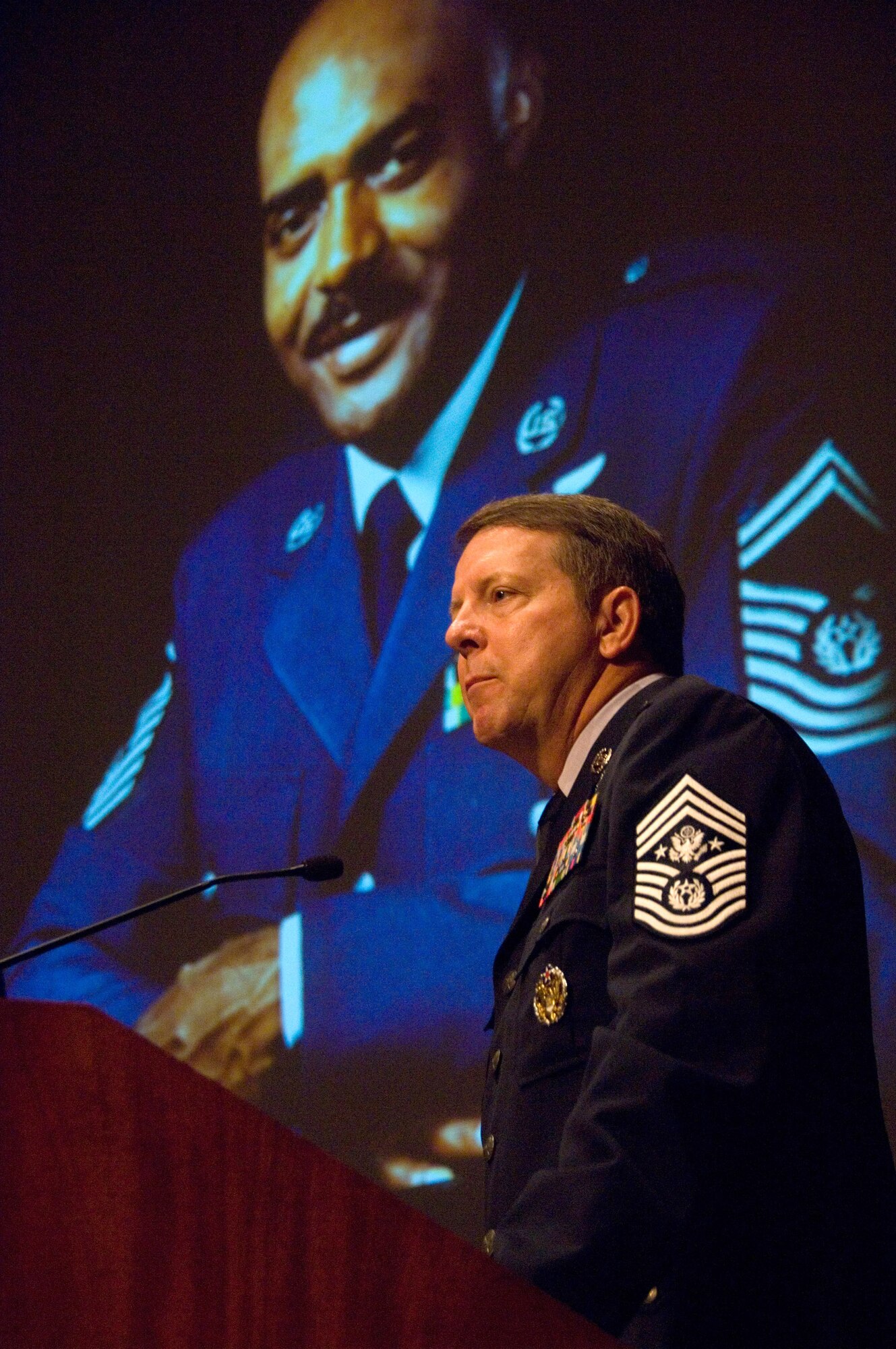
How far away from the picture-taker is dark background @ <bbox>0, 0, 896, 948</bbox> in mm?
2984

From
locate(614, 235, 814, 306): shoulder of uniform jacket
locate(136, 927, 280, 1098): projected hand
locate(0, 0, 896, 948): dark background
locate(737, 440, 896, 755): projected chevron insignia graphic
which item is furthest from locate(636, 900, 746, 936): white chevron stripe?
locate(136, 927, 280, 1098): projected hand

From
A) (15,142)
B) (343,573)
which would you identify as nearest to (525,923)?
(343,573)

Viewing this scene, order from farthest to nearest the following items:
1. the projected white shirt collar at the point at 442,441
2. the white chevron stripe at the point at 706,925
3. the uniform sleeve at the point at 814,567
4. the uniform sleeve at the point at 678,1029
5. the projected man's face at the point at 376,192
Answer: the projected man's face at the point at 376,192
the projected white shirt collar at the point at 442,441
the uniform sleeve at the point at 814,567
the white chevron stripe at the point at 706,925
the uniform sleeve at the point at 678,1029

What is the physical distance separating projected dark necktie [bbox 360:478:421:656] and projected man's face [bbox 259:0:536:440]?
24cm

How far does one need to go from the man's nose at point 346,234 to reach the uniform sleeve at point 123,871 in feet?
3.86

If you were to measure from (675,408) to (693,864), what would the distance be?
6.33ft

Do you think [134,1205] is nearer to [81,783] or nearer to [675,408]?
[675,408]

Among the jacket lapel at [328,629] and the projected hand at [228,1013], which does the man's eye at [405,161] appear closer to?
the jacket lapel at [328,629]

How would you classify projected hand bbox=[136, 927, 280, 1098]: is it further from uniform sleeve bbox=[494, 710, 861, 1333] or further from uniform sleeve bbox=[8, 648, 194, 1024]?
uniform sleeve bbox=[494, 710, 861, 1333]

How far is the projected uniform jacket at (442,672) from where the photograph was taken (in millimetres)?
2730

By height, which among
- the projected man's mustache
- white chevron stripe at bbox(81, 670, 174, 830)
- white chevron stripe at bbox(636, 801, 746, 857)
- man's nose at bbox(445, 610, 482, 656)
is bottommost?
white chevron stripe at bbox(81, 670, 174, 830)

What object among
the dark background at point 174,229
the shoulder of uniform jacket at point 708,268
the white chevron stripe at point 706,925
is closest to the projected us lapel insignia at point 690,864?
the white chevron stripe at point 706,925

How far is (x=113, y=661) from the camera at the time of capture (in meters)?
3.89

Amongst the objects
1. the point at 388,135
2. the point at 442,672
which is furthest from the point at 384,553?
the point at 388,135
